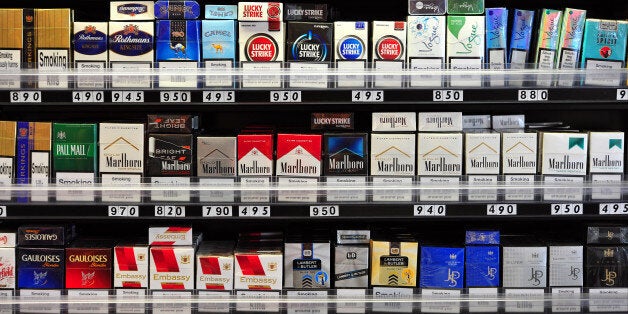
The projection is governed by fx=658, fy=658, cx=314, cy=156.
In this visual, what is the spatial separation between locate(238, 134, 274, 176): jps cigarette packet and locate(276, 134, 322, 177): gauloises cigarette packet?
36 millimetres

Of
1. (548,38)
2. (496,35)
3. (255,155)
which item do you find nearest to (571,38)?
(548,38)

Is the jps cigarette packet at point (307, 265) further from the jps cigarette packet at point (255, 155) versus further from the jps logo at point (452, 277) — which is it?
the jps logo at point (452, 277)

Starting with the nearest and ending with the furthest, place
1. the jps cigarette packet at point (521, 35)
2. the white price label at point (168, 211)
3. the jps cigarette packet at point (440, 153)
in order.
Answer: the white price label at point (168, 211) < the jps cigarette packet at point (440, 153) < the jps cigarette packet at point (521, 35)

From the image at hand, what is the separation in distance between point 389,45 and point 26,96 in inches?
49.4

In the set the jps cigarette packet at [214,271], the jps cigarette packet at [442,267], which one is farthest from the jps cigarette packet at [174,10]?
the jps cigarette packet at [442,267]

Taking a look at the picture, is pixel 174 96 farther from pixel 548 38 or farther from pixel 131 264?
pixel 548 38

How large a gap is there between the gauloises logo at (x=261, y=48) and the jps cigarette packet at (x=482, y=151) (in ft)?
2.44

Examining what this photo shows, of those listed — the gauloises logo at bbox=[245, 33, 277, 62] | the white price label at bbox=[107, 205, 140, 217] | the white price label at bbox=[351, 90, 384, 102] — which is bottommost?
the white price label at bbox=[107, 205, 140, 217]

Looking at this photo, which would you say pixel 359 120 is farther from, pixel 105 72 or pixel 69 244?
pixel 69 244

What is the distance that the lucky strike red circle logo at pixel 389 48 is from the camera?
2320 millimetres

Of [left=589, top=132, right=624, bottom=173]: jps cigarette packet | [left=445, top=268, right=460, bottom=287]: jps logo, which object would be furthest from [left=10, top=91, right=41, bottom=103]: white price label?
[left=589, top=132, right=624, bottom=173]: jps cigarette packet

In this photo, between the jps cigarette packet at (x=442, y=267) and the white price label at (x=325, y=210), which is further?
the jps cigarette packet at (x=442, y=267)

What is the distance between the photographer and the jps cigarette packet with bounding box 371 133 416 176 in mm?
2299

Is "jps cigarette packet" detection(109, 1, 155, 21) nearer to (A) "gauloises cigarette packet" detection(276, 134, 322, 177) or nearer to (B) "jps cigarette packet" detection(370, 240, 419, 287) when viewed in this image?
(A) "gauloises cigarette packet" detection(276, 134, 322, 177)
